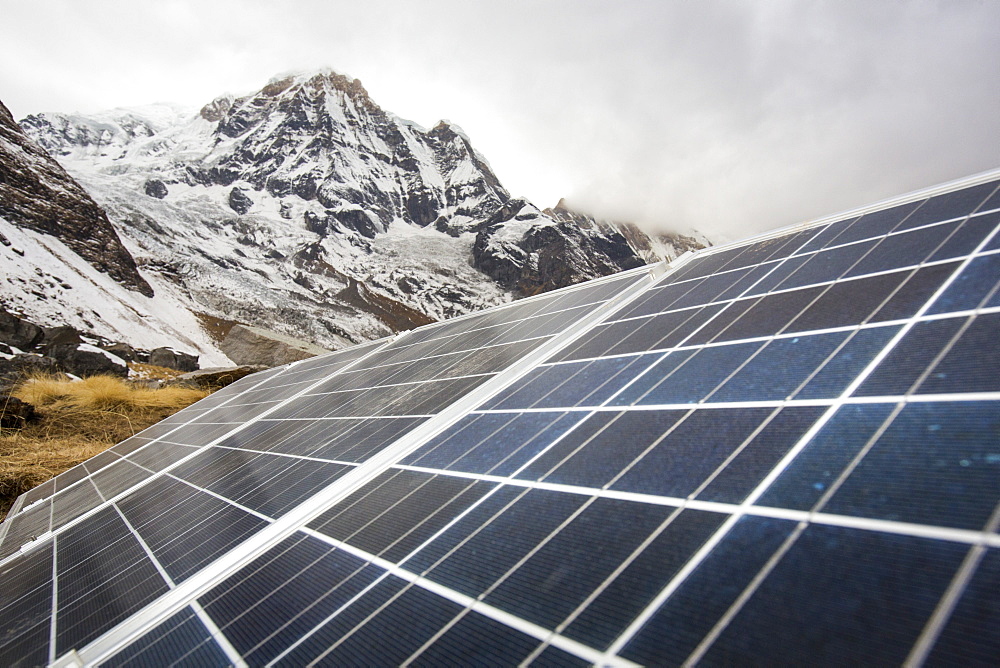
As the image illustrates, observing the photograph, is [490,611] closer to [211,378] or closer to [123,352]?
[211,378]

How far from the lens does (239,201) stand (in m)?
111

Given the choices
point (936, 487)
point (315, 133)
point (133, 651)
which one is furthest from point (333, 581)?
point (315, 133)

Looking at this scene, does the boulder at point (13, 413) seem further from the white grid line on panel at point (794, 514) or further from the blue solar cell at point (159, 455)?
the white grid line on panel at point (794, 514)

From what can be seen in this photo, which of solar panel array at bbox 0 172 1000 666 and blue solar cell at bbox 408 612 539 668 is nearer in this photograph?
solar panel array at bbox 0 172 1000 666

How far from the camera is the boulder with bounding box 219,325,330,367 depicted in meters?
36.1

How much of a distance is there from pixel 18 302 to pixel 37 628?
4341 cm

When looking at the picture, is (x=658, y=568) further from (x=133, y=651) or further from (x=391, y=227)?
(x=391, y=227)

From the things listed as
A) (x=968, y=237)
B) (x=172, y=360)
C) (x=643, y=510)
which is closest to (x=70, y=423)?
(x=172, y=360)

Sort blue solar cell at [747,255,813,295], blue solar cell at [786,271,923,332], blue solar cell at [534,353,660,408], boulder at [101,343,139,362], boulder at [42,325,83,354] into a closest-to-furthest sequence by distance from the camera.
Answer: blue solar cell at [786,271,923,332] < blue solar cell at [534,353,660,408] < blue solar cell at [747,255,813,295] < boulder at [42,325,83,354] < boulder at [101,343,139,362]

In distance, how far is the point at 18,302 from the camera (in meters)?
35.3

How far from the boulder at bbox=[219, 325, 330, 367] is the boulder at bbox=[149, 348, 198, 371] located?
14.9 feet

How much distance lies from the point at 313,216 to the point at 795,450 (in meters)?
117

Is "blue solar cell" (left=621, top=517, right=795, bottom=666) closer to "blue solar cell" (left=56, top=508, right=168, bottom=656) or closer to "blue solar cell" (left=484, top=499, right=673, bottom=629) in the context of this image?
"blue solar cell" (left=484, top=499, right=673, bottom=629)

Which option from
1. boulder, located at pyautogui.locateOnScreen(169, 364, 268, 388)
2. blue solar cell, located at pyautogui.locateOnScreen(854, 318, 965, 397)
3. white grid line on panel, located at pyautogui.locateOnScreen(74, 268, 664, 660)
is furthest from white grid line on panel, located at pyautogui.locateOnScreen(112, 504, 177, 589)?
boulder, located at pyautogui.locateOnScreen(169, 364, 268, 388)
